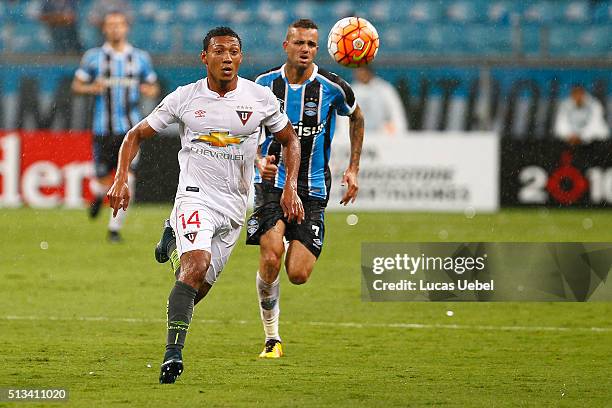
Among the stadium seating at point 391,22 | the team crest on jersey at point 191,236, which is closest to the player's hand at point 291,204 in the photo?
the team crest on jersey at point 191,236

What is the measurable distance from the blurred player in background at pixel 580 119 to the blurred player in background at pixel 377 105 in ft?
7.87

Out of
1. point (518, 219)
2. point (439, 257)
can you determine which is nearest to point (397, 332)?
point (439, 257)

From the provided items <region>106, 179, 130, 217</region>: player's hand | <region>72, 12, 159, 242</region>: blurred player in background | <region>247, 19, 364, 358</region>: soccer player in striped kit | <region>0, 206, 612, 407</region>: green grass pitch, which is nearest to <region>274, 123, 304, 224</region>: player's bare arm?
<region>247, 19, 364, 358</region>: soccer player in striped kit

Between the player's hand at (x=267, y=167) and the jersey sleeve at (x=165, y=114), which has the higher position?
the jersey sleeve at (x=165, y=114)

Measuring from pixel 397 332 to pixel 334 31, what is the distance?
227 cm

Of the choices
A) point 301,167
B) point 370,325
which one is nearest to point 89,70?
point 370,325

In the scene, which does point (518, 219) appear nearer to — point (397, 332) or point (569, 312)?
point (569, 312)

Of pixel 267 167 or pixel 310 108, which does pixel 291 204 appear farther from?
pixel 310 108

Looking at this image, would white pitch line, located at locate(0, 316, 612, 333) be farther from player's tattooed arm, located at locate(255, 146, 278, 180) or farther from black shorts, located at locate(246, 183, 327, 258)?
player's tattooed arm, located at locate(255, 146, 278, 180)

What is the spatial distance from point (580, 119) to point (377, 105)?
3.06 m

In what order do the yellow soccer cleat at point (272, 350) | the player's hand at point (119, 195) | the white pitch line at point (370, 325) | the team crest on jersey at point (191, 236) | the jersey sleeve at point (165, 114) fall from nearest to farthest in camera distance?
1. the player's hand at point (119, 195)
2. the team crest on jersey at point (191, 236)
3. the jersey sleeve at point (165, 114)
4. the yellow soccer cleat at point (272, 350)
5. the white pitch line at point (370, 325)

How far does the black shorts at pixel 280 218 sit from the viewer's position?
838cm

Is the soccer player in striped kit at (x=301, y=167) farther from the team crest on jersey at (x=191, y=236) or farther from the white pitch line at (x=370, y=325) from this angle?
the white pitch line at (x=370, y=325)

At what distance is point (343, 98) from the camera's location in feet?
28.3
